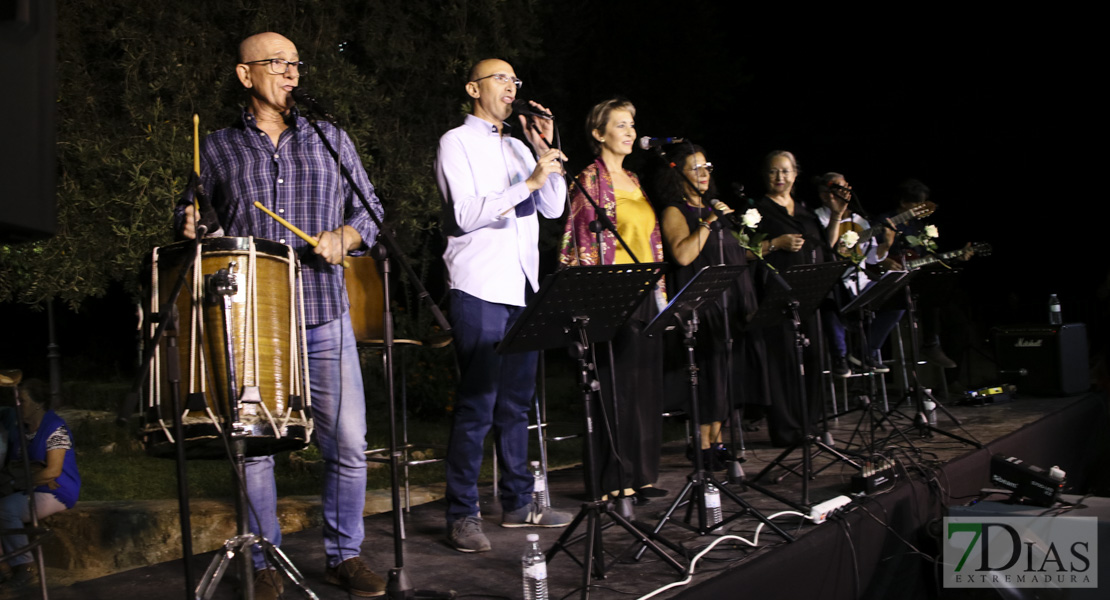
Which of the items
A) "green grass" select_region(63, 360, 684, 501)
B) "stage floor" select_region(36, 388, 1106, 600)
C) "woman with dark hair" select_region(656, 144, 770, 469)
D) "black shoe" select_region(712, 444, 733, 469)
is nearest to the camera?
"stage floor" select_region(36, 388, 1106, 600)

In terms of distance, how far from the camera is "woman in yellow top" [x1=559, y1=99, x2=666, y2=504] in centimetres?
421

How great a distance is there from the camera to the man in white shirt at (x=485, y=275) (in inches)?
147

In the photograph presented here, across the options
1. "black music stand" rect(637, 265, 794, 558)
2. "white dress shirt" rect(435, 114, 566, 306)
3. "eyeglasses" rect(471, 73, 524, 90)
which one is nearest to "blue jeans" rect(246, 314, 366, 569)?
"white dress shirt" rect(435, 114, 566, 306)

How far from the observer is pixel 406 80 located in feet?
24.5

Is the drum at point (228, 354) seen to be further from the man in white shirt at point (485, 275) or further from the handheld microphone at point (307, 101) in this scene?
the man in white shirt at point (485, 275)

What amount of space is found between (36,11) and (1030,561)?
4070mm

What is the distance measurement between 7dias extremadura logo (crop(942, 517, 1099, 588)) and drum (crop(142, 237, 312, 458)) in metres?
2.91

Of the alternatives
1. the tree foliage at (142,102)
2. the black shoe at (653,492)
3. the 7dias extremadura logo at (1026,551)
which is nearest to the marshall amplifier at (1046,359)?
the 7dias extremadura logo at (1026,551)

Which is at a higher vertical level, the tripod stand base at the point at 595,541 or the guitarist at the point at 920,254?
the guitarist at the point at 920,254

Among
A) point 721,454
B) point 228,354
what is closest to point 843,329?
point 721,454

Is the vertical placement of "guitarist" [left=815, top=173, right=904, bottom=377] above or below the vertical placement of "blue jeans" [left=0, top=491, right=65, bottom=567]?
above

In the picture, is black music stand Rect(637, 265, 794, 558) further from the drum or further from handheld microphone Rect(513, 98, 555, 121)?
the drum

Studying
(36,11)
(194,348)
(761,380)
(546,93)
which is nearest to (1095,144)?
(546,93)

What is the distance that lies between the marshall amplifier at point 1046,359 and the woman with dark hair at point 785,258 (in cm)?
289
